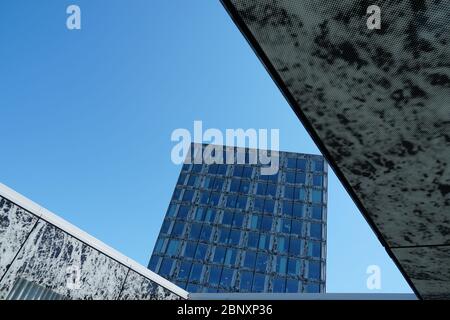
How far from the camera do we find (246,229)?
33094 millimetres

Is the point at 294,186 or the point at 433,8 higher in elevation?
the point at 294,186

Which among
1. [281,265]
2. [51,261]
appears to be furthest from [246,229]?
[51,261]

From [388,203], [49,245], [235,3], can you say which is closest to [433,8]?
[235,3]

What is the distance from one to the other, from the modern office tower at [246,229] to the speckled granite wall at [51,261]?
2732 cm

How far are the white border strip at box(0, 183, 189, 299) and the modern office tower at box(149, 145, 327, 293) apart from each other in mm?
27041

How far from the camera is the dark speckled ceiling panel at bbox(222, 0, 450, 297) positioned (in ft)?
2.99

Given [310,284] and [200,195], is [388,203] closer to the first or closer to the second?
[310,284]

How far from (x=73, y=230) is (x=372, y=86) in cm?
278

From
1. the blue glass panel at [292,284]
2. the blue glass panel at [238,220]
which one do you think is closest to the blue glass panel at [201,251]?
the blue glass panel at [238,220]

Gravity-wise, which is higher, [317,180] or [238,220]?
[317,180]

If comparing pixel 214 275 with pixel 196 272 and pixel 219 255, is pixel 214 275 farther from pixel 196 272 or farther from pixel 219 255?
pixel 219 255
